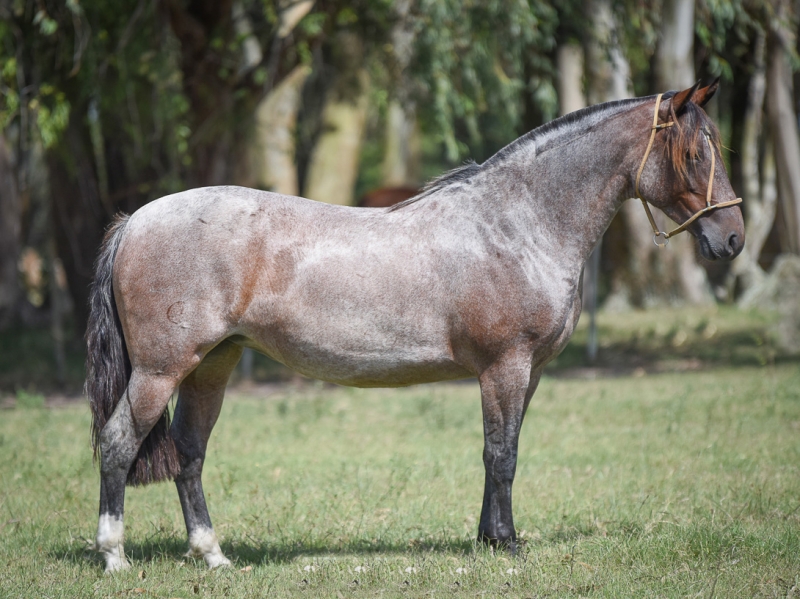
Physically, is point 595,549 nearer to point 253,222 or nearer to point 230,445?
point 253,222

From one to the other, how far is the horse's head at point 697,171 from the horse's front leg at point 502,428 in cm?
110

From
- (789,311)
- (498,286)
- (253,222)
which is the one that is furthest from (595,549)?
(789,311)

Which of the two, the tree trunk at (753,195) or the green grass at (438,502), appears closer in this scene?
the green grass at (438,502)

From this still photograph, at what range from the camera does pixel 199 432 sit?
4684mm

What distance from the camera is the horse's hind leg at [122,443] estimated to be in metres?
4.28

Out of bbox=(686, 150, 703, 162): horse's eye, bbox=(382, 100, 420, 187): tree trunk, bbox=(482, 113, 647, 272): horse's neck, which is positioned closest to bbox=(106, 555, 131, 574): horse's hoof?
bbox=(482, 113, 647, 272): horse's neck

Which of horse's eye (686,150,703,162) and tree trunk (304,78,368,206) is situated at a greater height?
tree trunk (304,78,368,206)

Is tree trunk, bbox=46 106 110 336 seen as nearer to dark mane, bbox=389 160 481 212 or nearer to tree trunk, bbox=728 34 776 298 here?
dark mane, bbox=389 160 481 212

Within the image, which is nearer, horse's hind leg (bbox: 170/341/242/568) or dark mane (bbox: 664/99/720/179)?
dark mane (bbox: 664/99/720/179)

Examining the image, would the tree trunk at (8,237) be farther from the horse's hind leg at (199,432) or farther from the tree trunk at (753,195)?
the tree trunk at (753,195)

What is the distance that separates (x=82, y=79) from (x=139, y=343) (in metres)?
Result: 7.45

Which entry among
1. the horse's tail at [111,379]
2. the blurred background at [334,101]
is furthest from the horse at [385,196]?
the horse's tail at [111,379]

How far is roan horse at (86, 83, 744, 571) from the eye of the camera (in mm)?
4234

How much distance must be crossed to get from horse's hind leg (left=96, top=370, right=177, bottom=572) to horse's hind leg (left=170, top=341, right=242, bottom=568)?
0.35 meters
